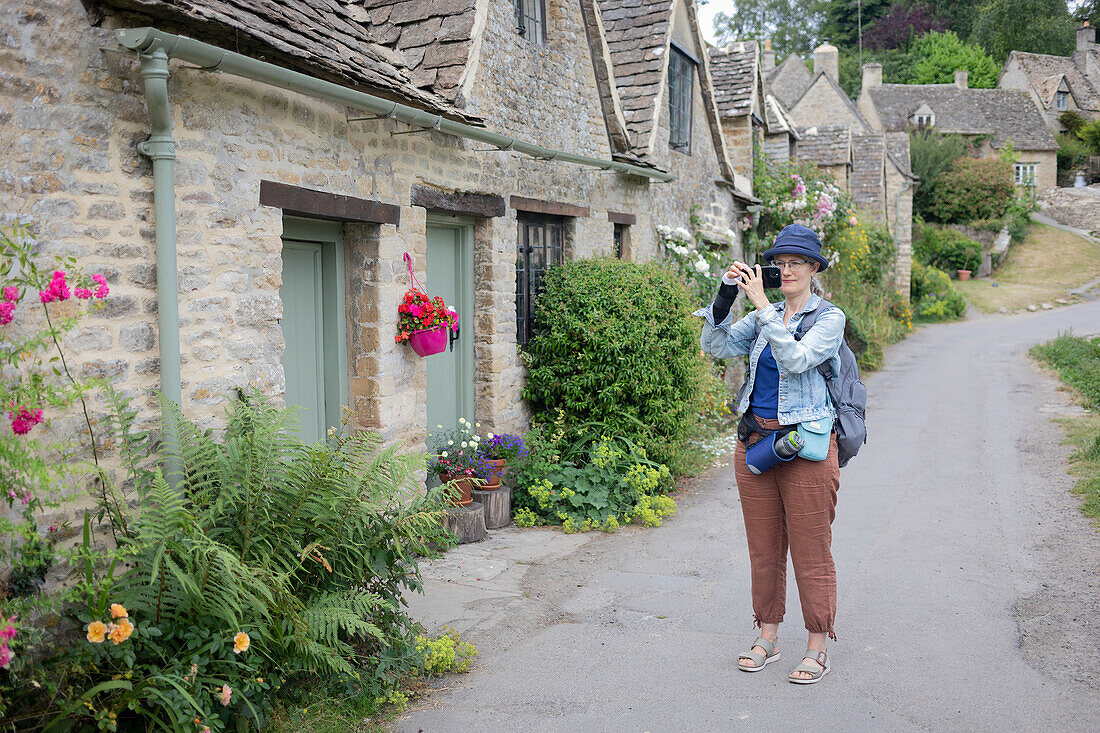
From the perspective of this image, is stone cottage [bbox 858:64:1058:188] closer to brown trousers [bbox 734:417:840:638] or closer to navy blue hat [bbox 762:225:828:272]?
navy blue hat [bbox 762:225:828:272]

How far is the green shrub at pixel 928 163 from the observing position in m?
36.8

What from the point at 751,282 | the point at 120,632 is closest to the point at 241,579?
the point at 120,632

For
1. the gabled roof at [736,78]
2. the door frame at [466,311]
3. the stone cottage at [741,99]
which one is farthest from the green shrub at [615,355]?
the gabled roof at [736,78]

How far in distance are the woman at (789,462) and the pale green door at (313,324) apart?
117 inches

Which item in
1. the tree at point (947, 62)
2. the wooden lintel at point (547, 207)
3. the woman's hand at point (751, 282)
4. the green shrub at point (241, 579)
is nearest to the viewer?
the green shrub at point (241, 579)

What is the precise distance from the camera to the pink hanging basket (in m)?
6.59

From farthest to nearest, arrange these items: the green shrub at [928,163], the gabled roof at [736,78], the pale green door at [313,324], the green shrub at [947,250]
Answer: the green shrub at [928,163] → the green shrub at [947,250] → the gabled roof at [736,78] → the pale green door at [313,324]

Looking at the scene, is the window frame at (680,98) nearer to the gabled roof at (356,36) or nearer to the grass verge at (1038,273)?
the gabled roof at (356,36)

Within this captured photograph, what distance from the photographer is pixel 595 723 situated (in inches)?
154

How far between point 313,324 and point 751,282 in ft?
10.9

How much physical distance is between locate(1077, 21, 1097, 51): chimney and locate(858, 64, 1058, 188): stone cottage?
33.5 feet

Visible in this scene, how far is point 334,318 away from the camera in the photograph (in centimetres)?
632

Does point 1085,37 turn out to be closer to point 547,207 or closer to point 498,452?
point 547,207

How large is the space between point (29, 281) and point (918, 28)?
58.6 meters
